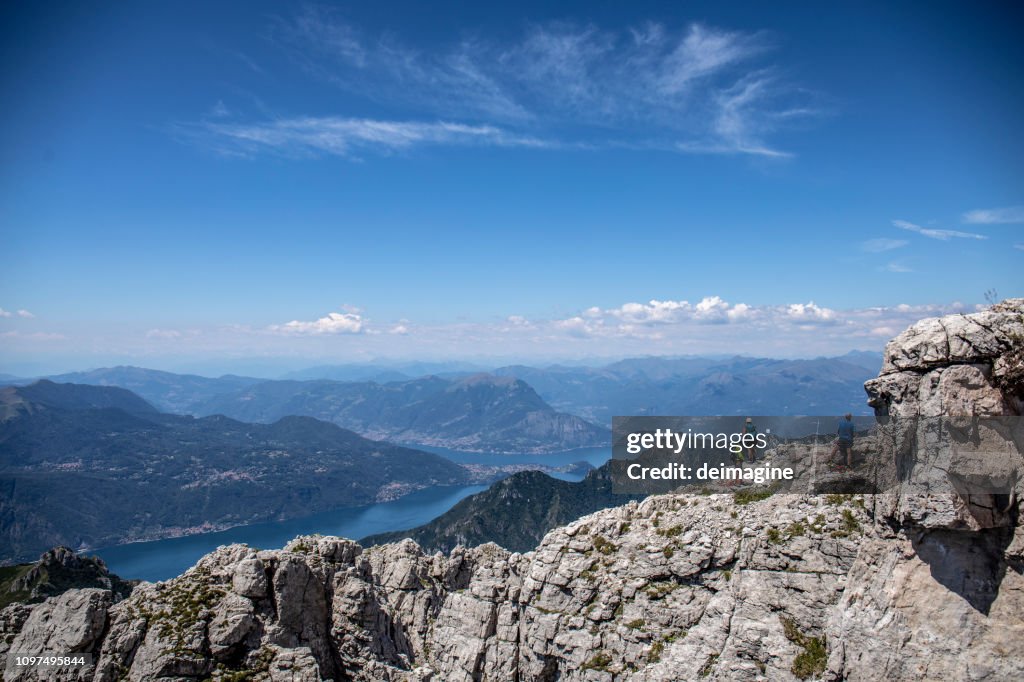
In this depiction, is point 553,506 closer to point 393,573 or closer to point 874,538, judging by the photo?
point 393,573

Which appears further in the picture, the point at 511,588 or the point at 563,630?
the point at 511,588

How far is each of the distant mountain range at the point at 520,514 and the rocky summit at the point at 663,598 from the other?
137798 mm

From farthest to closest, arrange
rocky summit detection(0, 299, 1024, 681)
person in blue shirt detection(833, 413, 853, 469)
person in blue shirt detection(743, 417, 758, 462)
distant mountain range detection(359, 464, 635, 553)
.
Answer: distant mountain range detection(359, 464, 635, 553), person in blue shirt detection(743, 417, 758, 462), person in blue shirt detection(833, 413, 853, 469), rocky summit detection(0, 299, 1024, 681)

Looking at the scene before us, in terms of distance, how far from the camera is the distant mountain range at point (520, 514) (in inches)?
6722

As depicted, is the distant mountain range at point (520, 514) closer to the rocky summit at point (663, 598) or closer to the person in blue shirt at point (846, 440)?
the rocky summit at point (663, 598)

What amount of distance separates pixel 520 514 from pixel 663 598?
556 ft

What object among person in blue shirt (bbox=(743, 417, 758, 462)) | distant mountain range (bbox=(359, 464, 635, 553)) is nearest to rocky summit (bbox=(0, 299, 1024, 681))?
person in blue shirt (bbox=(743, 417, 758, 462))

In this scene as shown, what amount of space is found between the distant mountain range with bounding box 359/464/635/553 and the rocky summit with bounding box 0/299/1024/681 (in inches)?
→ 5425

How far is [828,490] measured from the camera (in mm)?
23656

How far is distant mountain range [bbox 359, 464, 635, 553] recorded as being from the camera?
170750 millimetres

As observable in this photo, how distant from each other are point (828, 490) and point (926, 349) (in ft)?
34.8

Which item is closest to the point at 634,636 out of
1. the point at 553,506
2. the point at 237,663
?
the point at 237,663

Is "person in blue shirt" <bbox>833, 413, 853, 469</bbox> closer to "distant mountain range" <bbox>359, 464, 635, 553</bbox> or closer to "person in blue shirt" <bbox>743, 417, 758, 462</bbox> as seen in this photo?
"person in blue shirt" <bbox>743, 417, 758, 462</bbox>

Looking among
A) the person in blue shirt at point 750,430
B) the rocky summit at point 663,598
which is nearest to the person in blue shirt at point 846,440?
the rocky summit at point 663,598
